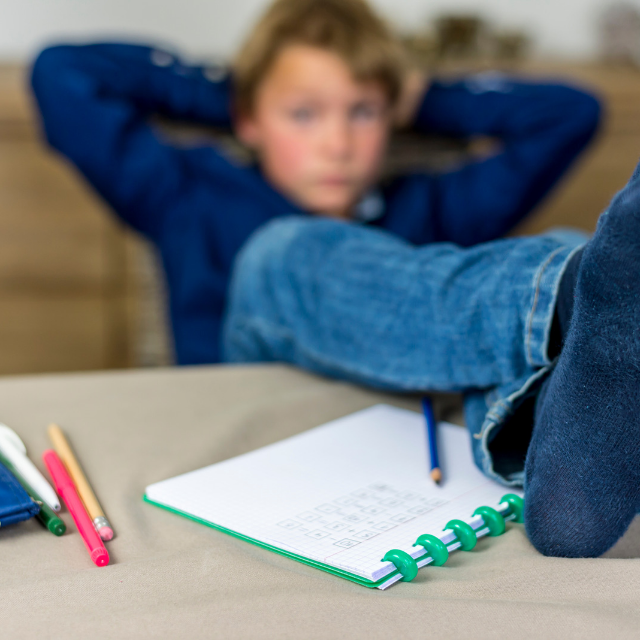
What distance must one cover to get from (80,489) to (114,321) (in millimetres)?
1294

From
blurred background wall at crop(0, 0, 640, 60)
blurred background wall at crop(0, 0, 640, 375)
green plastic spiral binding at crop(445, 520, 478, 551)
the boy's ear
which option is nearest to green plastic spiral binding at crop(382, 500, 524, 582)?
green plastic spiral binding at crop(445, 520, 478, 551)

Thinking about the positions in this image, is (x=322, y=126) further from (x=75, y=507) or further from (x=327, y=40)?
(x=75, y=507)

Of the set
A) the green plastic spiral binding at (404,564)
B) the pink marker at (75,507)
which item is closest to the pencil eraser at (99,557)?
→ the pink marker at (75,507)

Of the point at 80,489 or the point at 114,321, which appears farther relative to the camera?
the point at 114,321

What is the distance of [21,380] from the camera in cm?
66

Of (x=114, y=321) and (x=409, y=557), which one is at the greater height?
(x=409, y=557)

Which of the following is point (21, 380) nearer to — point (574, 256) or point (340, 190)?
point (574, 256)

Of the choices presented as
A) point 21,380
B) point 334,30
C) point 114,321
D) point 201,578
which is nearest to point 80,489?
point 201,578

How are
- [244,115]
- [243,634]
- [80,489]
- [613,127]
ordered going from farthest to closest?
1. [613,127]
2. [244,115]
3. [80,489]
4. [243,634]

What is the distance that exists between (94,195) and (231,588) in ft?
4.41

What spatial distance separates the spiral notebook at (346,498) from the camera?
15.3 inches

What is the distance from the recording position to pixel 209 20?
1.92 metres

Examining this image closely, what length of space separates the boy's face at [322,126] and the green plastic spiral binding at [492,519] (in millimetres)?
760

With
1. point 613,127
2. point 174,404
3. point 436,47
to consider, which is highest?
point 436,47
